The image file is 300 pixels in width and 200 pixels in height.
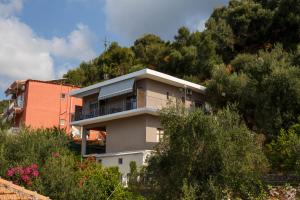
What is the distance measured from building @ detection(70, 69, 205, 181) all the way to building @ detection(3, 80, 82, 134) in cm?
1083

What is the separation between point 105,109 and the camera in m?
38.7

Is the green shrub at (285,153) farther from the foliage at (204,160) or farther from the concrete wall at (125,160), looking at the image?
the concrete wall at (125,160)

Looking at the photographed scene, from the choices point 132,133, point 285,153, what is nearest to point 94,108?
point 132,133

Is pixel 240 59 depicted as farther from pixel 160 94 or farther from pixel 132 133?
pixel 132 133

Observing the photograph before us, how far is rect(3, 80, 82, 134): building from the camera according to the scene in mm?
49562

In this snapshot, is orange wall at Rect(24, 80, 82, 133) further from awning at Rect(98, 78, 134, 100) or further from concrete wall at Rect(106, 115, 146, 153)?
concrete wall at Rect(106, 115, 146, 153)

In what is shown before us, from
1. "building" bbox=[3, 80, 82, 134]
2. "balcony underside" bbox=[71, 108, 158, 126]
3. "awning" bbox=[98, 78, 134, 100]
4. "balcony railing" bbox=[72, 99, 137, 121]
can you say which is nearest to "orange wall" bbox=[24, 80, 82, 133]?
"building" bbox=[3, 80, 82, 134]

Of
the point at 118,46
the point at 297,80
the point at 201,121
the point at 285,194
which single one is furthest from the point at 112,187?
the point at 118,46

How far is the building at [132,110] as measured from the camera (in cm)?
3428

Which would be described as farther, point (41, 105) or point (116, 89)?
point (41, 105)

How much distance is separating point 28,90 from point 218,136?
37.5m

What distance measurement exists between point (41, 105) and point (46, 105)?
1.93 feet

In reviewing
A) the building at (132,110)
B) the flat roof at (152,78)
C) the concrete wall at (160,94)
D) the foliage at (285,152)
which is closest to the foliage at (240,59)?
the flat roof at (152,78)

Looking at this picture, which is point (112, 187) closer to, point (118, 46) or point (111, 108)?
point (111, 108)
